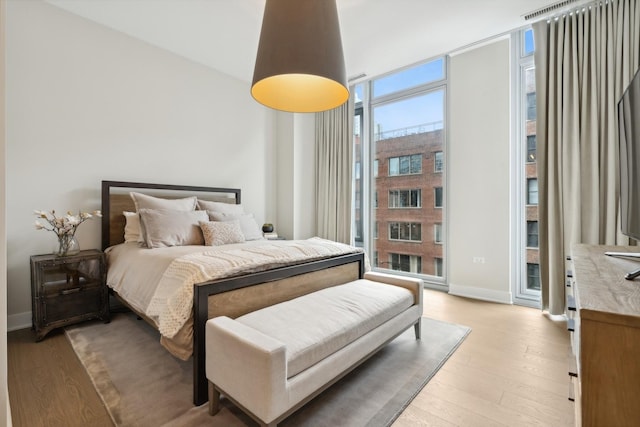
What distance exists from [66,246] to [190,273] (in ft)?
5.48

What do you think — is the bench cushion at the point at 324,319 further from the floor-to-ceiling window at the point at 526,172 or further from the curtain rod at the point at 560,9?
the curtain rod at the point at 560,9

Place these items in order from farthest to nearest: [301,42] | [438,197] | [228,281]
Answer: [438,197] → [228,281] → [301,42]

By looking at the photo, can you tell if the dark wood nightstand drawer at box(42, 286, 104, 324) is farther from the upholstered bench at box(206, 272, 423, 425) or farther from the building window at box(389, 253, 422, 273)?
the building window at box(389, 253, 422, 273)

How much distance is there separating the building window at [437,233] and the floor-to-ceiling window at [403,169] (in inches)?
0.5

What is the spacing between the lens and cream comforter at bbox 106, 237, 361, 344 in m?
1.65

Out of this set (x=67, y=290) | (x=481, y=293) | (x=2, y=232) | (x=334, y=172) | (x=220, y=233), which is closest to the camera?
(x=2, y=232)

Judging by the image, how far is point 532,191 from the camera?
3.32m

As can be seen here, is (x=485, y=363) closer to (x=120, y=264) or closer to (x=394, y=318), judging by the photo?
(x=394, y=318)

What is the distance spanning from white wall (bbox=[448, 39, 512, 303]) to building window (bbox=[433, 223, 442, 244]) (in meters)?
0.22

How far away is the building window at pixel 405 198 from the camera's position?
415 cm

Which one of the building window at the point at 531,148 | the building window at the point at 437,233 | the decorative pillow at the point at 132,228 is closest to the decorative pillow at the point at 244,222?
the decorative pillow at the point at 132,228

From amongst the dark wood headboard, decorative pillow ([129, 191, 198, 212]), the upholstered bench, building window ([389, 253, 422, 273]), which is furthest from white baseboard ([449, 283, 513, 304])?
the dark wood headboard

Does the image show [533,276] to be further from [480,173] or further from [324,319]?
[324,319]

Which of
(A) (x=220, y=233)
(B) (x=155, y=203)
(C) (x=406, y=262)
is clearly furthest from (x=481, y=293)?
(B) (x=155, y=203)
